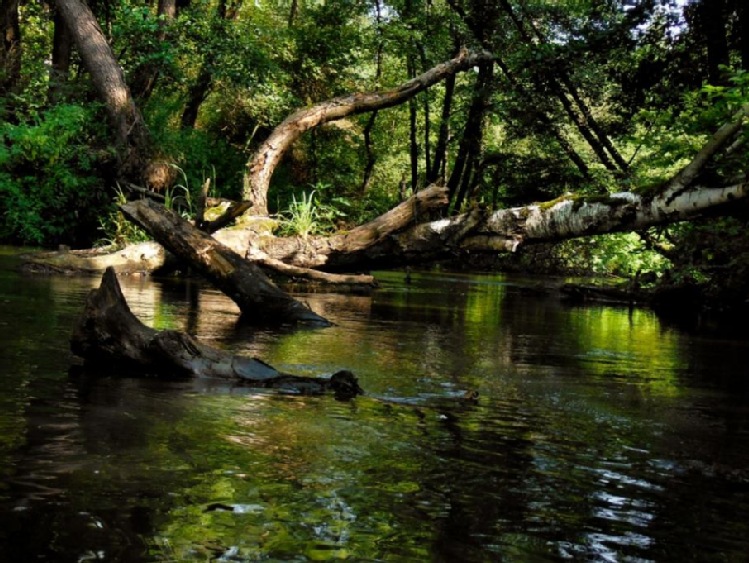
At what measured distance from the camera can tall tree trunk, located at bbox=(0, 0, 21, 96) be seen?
844 inches

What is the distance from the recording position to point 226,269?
1091 centimetres

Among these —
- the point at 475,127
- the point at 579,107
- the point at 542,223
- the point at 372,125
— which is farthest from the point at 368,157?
the point at 542,223

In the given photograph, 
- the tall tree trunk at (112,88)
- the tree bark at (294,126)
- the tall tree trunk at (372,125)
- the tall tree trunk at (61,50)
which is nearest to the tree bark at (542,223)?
the tree bark at (294,126)

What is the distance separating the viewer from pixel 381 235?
538 inches

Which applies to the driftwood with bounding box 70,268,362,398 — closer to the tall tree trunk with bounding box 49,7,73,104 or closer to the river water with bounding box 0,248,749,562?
the river water with bounding box 0,248,749,562

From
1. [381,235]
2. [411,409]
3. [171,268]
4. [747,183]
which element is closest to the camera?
[411,409]

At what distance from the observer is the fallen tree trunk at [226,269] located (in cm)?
1037

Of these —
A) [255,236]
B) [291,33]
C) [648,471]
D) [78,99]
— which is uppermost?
[291,33]

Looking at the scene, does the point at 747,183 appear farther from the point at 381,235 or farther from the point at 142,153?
the point at 142,153

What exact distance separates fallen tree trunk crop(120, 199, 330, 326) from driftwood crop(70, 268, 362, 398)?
398 centimetres

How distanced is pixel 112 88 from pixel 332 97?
739 centimetres

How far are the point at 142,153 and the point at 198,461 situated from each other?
1559 centimetres

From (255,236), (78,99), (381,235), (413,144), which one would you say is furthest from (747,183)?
(413,144)

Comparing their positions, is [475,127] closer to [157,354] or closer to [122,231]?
[122,231]
